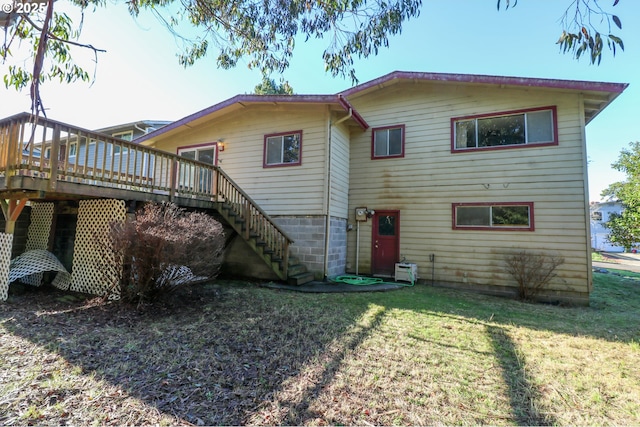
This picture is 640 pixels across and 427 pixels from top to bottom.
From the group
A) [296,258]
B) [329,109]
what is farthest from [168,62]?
[296,258]

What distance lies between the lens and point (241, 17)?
19.1 ft

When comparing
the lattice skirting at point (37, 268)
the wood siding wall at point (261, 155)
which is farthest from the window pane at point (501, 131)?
the lattice skirting at point (37, 268)

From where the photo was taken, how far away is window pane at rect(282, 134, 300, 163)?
29.0 ft

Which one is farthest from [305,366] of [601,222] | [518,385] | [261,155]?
[601,222]

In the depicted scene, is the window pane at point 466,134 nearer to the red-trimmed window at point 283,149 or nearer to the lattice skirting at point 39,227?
the red-trimmed window at point 283,149

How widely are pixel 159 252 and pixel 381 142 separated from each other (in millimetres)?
7269

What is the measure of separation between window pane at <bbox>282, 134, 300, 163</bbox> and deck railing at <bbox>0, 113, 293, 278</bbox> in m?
1.86

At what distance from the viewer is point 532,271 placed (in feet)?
23.8

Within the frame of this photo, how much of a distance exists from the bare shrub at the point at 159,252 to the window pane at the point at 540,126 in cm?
832

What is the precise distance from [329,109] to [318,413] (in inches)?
294

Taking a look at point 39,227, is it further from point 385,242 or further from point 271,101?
point 385,242

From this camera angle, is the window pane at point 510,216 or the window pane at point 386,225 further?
the window pane at point 386,225

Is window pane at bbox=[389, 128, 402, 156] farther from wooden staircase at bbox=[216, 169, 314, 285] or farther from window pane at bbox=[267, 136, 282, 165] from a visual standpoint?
wooden staircase at bbox=[216, 169, 314, 285]

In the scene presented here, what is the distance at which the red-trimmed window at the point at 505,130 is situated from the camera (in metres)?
7.67
